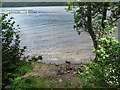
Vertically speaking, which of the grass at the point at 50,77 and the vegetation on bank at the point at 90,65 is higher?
the vegetation on bank at the point at 90,65

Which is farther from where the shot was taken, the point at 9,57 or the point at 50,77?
the point at 50,77

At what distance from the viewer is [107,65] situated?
5.10 feet

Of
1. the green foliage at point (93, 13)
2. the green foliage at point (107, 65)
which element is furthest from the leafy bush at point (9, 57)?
the green foliage at point (93, 13)

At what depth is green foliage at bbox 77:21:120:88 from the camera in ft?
4.99

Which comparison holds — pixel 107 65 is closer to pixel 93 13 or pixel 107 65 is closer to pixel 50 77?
pixel 50 77

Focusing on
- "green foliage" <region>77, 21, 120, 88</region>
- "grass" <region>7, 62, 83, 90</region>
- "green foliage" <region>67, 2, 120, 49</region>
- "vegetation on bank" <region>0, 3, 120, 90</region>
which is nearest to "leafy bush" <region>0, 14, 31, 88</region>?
"vegetation on bank" <region>0, 3, 120, 90</region>

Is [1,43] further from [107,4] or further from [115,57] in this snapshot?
[107,4]

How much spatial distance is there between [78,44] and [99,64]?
3.40 metres

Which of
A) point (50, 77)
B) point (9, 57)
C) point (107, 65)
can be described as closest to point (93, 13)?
point (50, 77)

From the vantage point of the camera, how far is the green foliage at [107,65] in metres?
1.52

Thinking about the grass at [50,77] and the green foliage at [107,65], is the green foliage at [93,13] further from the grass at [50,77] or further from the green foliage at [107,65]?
the green foliage at [107,65]

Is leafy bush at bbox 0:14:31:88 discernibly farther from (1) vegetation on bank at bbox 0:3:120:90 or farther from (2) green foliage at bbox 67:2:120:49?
(2) green foliage at bbox 67:2:120:49

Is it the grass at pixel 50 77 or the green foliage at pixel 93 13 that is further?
the green foliage at pixel 93 13

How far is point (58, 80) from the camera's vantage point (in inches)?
110
